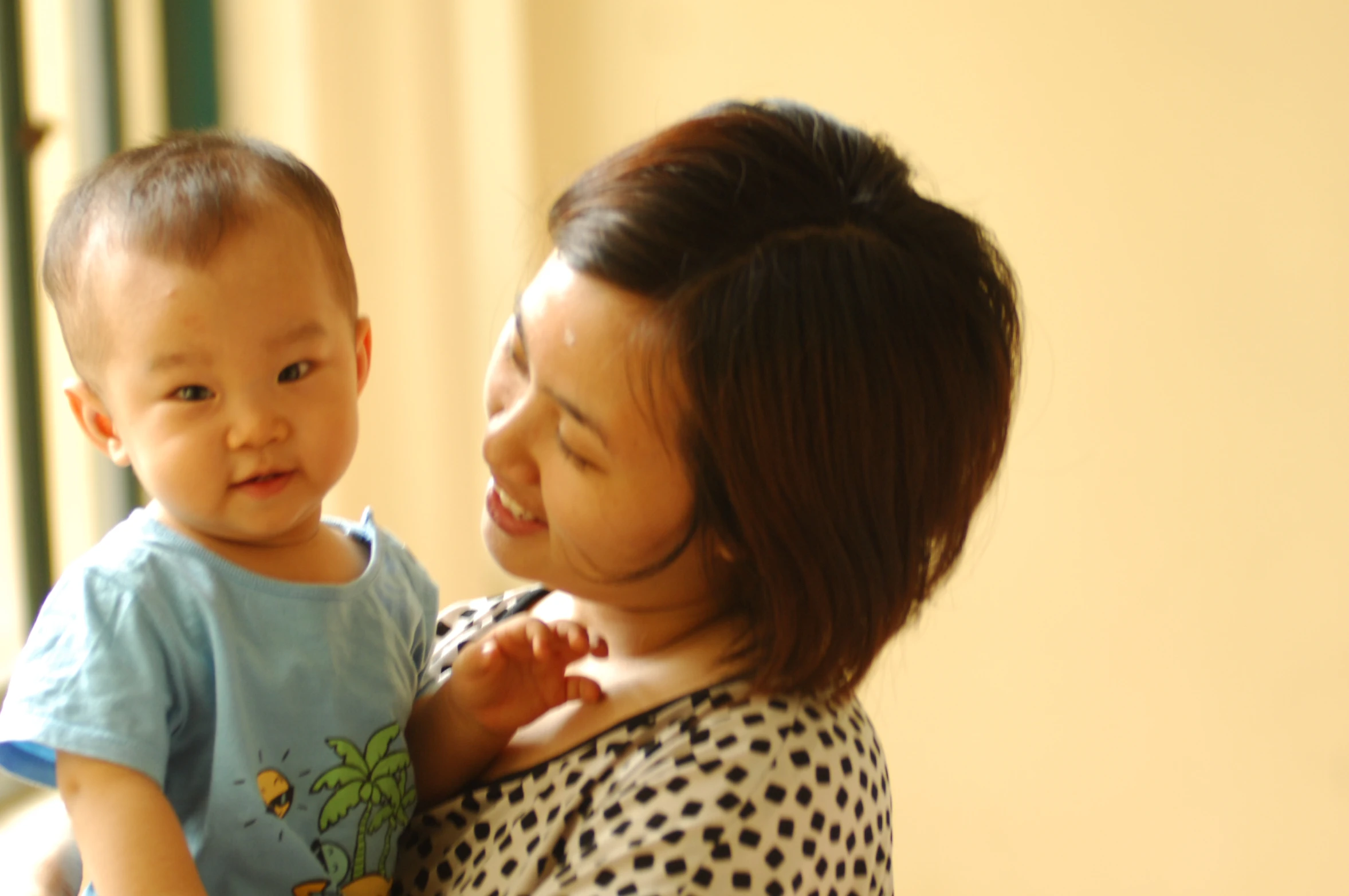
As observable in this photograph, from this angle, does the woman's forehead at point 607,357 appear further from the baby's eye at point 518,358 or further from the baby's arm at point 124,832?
the baby's arm at point 124,832

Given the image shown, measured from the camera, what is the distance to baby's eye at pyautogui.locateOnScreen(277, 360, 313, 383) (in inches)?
34.8

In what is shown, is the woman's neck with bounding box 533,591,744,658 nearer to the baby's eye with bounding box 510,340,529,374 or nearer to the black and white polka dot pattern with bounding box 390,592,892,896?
the black and white polka dot pattern with bounding box 390,592,892,896

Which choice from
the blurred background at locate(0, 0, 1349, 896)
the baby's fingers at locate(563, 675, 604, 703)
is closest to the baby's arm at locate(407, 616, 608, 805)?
the baby's fingers at locate(563, 675, 604, 703)

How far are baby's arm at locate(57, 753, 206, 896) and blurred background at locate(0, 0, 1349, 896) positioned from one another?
2.88ft

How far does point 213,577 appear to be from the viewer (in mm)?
873

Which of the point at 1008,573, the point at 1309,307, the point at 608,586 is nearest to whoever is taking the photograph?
the point at 608,586

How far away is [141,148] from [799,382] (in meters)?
0.50

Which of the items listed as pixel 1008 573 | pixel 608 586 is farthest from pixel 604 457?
pixel 1008 573

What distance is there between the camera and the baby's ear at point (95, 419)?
88 cm

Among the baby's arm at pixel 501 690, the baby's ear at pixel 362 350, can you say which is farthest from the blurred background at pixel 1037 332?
the baby's arm at pixel 501 690

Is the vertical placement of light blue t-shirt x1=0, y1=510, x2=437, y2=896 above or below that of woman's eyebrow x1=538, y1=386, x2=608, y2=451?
below

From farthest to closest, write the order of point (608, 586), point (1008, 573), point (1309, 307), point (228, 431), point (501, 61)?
point (501, 61) → point (1008, 573) → point (1309, 307) → point (608, 586) → point (228, 431)

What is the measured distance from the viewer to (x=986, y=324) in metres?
0.94

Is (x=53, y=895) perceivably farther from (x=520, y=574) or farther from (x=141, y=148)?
(x=141, y=148)
